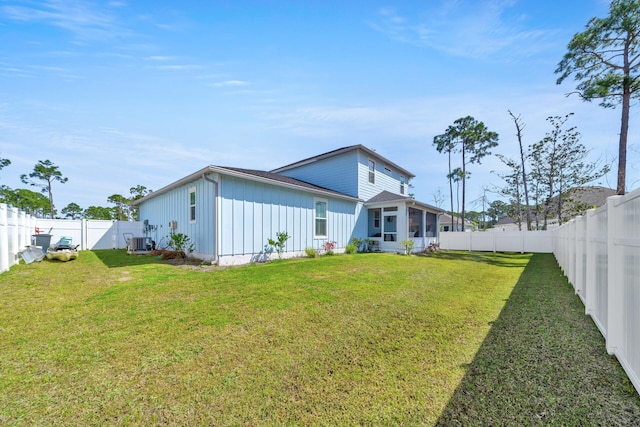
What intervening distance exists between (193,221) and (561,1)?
44.8ft

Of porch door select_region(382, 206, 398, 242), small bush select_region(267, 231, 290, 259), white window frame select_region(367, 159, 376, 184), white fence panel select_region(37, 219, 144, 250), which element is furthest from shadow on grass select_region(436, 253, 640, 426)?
white fence panel select_region(37, 219, 144, 250)

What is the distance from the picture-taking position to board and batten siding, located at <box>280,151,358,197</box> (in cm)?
1483

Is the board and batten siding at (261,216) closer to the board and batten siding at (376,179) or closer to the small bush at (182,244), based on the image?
the small bush at (182,244)

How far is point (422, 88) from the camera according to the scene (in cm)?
918

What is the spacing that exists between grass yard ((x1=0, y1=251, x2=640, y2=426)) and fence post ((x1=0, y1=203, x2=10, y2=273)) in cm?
169

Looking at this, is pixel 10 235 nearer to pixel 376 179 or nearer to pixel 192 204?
pixel 192 204

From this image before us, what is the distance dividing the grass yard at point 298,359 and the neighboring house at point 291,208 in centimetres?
356

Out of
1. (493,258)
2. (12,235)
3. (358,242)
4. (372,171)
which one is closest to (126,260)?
(12,235)

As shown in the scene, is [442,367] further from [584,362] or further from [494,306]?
[494,306]

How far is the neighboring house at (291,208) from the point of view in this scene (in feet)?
28.2

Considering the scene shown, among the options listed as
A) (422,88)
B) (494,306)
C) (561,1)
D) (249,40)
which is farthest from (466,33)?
(494,306)

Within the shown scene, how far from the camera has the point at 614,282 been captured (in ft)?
8.92

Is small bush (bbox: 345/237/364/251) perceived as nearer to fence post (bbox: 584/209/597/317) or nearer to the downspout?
the downspout

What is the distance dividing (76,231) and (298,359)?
60.7 feet
